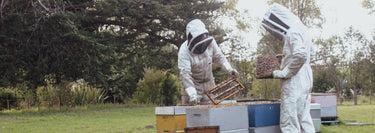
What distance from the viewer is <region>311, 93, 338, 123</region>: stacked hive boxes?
33.8 feet

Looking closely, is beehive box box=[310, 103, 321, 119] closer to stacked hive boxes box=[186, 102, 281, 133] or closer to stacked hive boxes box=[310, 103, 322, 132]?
stacked hive boxes box=[310, 103, 322, 132]

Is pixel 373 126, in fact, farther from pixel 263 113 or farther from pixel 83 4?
pixel 83 4

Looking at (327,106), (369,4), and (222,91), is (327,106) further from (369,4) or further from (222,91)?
(369,4)

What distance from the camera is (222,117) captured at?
14.6 ft

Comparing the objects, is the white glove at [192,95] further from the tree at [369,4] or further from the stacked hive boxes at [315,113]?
the tree at [369,4]

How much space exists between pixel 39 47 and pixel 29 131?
6.42 meters

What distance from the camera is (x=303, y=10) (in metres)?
27.2

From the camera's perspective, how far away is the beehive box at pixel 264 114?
15.9 ft

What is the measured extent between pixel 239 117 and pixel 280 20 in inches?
58.6

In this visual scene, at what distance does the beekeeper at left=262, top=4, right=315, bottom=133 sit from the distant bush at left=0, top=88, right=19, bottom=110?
16.2 meters

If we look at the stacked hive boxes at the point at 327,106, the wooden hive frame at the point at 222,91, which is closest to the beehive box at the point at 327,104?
the stacked hive boxes at the point at 327,106

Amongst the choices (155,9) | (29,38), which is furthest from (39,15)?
(155,9)

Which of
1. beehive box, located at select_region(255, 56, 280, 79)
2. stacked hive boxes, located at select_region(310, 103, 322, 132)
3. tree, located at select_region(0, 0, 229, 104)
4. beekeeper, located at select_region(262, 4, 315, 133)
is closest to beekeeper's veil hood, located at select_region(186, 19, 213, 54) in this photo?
beehive box, located at select_region(255, 56, 280, 79)

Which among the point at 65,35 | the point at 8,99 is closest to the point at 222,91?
the point at 65,35
